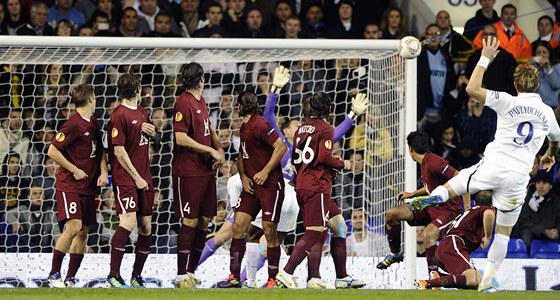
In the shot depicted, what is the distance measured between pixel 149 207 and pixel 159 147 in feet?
10.7

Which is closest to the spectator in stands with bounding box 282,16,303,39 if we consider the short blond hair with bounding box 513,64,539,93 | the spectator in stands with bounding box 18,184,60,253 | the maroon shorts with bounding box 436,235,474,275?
the spectator in stands with bounding box 18,184,60,253

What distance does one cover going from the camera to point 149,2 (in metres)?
16.8

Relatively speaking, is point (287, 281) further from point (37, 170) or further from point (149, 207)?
point (37, 170)

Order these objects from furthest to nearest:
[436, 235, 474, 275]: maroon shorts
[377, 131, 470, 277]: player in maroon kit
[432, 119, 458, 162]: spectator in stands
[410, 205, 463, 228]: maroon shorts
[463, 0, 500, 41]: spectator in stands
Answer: [463, 0, 500, 41]: spectator in stands
[432, 119, 458, 162]: spectator in stands
[410, 205, 463, 228]: maroon shorts
[377, 131, 470, 277]: player in maroon kit
[436, 235, 474, 275]: maroon shorts

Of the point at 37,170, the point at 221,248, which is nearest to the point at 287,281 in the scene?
the point at 221,248

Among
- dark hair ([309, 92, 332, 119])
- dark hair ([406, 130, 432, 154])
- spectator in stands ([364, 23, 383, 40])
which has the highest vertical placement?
spectator in stands ([364, 23, 383, 40])

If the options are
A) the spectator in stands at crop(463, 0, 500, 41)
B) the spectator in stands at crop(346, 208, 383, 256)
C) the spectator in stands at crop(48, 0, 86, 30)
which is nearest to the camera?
the spectator in stands at crop(346, 208, 383, 256)

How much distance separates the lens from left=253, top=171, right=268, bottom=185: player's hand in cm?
1180

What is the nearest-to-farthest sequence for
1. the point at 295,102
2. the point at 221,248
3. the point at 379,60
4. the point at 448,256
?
the point at 448,256
the point at 379,60
the point at 221,248
the point at 295,102

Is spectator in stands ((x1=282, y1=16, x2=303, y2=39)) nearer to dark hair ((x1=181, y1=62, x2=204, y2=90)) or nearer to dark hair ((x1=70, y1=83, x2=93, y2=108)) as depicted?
dark hair ((x1=181, y1=62, x2=204, y2=90))

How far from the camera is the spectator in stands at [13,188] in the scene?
46.1 feet

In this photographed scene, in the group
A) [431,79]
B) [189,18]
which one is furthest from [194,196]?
[431,79]

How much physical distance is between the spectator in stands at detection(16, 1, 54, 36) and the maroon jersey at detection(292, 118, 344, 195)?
18.2 ft

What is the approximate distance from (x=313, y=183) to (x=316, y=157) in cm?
23
